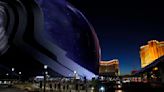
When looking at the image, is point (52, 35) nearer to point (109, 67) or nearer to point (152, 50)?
point (152, 50)

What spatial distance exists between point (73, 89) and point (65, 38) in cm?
8328

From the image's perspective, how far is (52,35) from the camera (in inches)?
4134

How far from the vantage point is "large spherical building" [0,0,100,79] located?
93688 mm

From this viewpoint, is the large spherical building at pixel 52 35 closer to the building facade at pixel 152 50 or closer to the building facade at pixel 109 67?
the building facade at pixel 152 50

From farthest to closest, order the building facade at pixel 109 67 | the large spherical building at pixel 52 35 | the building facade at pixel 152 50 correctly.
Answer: the building facade at pixel 109 67 < the building facade at pixel 152 50 < the large spherical building at pixel 52 35

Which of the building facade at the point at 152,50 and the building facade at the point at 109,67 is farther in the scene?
the building facade at the point at 109,67

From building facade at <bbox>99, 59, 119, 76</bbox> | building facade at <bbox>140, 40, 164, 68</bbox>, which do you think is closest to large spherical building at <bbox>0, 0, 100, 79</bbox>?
building facade at <bbox>140, 40, 164, 68</bbox>

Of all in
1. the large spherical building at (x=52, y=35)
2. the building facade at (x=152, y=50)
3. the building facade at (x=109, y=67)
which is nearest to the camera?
the large spherical building at (x=52, y=35)

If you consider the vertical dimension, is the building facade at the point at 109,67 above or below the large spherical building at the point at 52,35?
below

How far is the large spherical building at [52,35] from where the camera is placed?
93688mm

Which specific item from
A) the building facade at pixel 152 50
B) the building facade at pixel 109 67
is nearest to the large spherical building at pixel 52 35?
the building facade at pixel 152 50

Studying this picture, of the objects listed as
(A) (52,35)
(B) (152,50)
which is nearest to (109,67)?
(B) (152,50)

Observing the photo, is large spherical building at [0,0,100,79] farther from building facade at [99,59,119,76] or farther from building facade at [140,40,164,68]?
building facade at [99,59,119,76]

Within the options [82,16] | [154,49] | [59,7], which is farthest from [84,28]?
[154,49]
